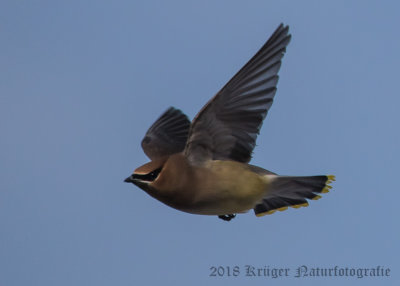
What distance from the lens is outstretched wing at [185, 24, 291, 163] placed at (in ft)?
21.3

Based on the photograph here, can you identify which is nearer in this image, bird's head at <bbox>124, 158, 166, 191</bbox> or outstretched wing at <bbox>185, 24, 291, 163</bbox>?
bird's head at <bbox>124, 158, 166, 191</bbox>

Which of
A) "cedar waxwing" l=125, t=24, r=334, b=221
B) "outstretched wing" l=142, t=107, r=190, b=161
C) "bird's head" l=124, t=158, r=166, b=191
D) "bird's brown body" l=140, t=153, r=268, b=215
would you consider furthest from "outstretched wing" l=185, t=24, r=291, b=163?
"outstretched wing" l=142, t=107, r=190, b=161

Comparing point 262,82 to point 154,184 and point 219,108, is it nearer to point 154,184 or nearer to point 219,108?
point 219,108

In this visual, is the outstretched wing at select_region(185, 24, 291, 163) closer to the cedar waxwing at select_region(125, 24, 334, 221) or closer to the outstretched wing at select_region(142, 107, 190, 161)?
the cedar waxwing at select_region(125, 24, 334, 221)

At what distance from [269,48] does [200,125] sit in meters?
0.83

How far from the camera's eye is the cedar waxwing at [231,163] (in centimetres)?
628

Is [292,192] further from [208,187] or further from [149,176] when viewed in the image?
[149,176]

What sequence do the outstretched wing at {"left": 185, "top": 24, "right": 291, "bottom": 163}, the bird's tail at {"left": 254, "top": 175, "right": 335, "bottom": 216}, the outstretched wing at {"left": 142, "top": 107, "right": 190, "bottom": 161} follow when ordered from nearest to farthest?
the outstretched wing at {"left": 185, "top": 24, "right": 291, "bottom": 163} < the bird's tail at {"left": 254, "top": 175, "right": 335, "bottom": 216} < the outstretched wing at {"left": 142, "top": 107, "right": 190, "bottom": 161}

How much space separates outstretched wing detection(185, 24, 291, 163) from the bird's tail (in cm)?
41

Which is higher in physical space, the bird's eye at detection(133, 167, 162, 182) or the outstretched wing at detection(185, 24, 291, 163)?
the outstretched wing at detection(185, 24, 291, 163)

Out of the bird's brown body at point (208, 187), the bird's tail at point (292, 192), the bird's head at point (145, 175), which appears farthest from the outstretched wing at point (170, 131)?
the bird's head at point (145, 175)

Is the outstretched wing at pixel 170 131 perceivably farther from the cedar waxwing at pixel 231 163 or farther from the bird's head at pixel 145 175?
the bird's head at pixel 145 175

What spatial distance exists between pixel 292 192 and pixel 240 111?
3.04 ft

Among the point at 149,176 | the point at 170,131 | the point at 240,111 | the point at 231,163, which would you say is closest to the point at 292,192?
the point at 231,163
